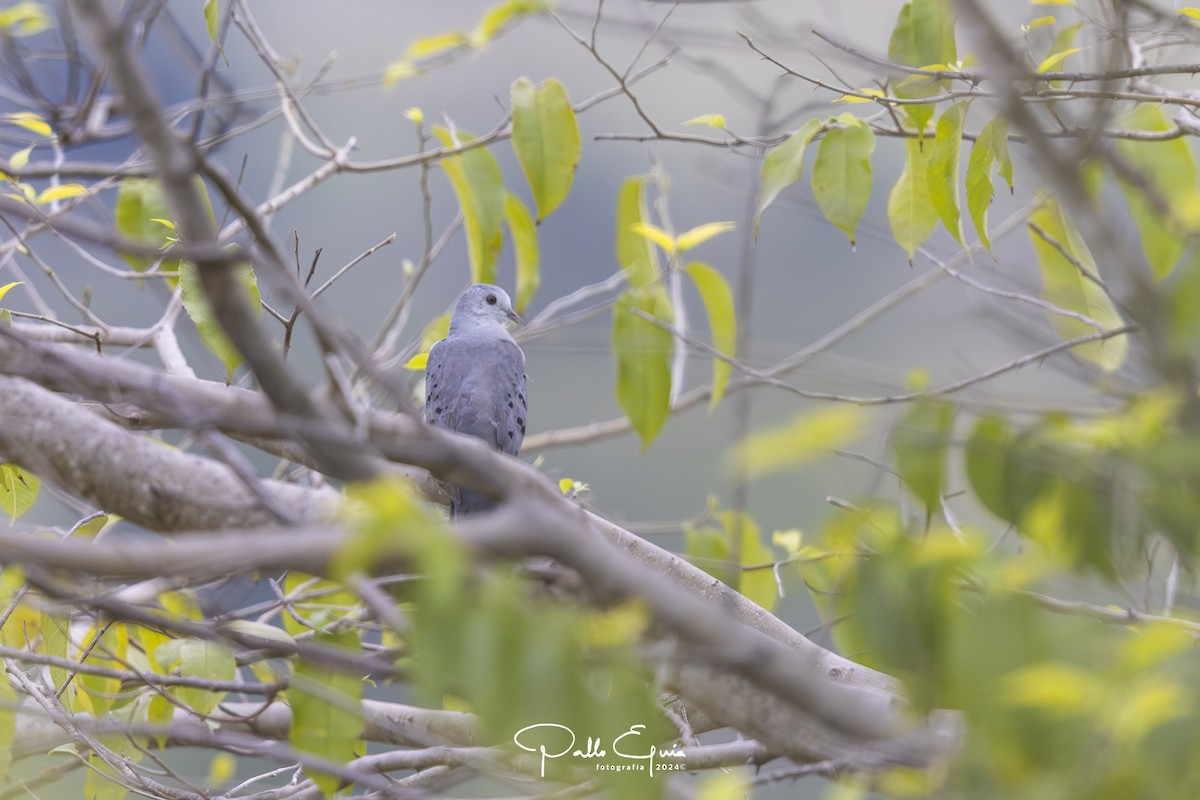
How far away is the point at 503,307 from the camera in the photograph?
385 centimetres

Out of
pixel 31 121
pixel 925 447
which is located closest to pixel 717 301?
pixel 925 447

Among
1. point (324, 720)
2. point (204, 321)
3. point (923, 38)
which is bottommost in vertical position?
point (324, 720)

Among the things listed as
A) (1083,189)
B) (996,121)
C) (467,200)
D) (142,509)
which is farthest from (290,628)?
(1083,189)

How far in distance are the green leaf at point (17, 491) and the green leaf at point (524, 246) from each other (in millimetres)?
1244

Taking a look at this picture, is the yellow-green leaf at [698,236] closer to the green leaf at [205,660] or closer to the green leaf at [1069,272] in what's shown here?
the green leaf at [1069,272]

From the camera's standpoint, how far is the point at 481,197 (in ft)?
7.43

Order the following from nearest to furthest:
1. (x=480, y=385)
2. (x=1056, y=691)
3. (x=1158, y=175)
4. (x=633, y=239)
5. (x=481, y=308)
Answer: (x=1056, y=691) → (x=1158, y=175) → (x=633, y=239) → (x=480, y=385) → (x=481, y=308)

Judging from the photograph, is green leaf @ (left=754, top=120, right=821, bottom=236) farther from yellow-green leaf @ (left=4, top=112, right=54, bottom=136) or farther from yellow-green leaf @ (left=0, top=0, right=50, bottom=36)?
yellow-green leaf @ (left=0, top=0, right=50, bottom=36)

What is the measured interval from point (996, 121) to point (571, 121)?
0.95 metres

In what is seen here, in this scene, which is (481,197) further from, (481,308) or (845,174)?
(481,308)

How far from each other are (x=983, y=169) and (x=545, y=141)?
36.9 inches

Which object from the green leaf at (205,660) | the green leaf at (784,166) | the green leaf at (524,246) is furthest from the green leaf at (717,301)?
the green leaf at (205,660)

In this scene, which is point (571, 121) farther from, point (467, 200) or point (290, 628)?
point (290, 628)

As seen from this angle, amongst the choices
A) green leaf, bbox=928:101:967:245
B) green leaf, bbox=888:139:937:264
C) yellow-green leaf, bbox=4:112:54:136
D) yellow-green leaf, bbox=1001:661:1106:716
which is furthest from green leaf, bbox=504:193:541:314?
yellow-green leaf, bbox=1001:661:1106:716
